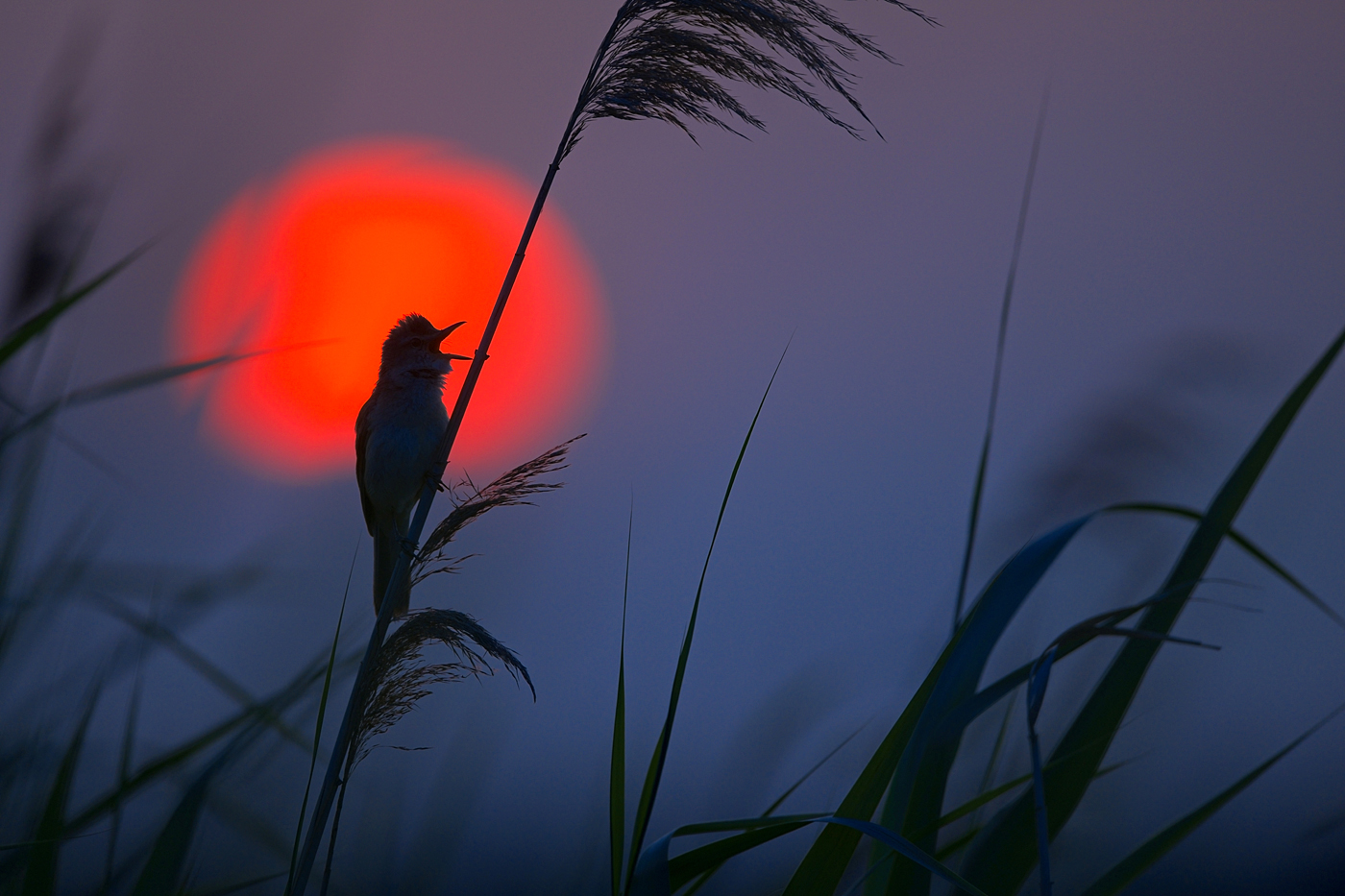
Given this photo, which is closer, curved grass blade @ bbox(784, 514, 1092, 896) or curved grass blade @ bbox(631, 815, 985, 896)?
curved grass blade @ bbox(631, 815, 985, 896)

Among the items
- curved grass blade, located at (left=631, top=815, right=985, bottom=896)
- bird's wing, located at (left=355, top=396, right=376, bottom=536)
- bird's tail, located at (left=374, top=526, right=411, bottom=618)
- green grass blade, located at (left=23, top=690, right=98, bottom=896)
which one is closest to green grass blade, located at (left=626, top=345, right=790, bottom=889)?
curved grass blade, located at (left=631, top=815, right=985, bottom=896)

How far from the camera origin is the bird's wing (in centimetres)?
279

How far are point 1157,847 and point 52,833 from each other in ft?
4.51

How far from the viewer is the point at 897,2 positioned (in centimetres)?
131

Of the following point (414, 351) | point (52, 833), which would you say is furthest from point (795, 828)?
point (414, 351)

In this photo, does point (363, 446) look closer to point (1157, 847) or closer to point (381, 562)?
point (381, 562)

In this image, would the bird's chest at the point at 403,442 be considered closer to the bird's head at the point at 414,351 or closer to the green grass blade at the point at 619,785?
the bird's head at the point at 414,351

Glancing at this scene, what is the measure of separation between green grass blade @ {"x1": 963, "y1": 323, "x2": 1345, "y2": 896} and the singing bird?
6.03ft

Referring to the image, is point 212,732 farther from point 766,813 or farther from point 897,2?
point 897,2

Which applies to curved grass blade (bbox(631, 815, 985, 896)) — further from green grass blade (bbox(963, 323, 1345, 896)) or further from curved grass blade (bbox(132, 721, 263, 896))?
curved grass blade (bbox(132, 721, 263, 896))

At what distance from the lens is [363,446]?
2885 mm

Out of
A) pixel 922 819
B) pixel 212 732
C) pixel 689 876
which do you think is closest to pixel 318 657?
pixel 212 732

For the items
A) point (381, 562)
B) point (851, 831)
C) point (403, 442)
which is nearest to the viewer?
point (851, 831)

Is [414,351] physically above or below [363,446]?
above
